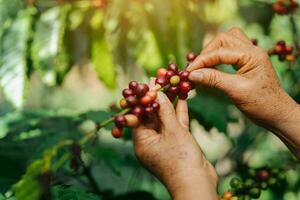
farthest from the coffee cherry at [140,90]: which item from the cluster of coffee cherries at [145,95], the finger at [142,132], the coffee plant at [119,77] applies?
the coffee plant at [119,77]

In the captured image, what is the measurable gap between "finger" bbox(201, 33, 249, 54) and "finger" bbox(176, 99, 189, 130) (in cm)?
24

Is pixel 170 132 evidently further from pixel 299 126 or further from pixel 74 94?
pixel 74 94

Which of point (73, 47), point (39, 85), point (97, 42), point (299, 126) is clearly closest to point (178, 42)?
point (97, 42)

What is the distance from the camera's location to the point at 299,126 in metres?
1.62

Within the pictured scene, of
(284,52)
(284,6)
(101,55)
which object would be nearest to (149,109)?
(284,52)

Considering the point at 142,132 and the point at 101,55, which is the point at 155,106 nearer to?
the point at 142,132

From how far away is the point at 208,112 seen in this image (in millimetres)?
2047

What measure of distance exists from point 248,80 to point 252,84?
17mm

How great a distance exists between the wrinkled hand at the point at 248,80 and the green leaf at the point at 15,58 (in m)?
0.88

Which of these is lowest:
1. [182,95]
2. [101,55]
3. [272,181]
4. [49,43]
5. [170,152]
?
[272,181]

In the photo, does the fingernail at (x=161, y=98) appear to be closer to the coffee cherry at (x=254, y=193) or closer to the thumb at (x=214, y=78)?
the thumb at (x=214, y=78)

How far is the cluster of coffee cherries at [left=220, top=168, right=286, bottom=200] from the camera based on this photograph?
6.20 feet

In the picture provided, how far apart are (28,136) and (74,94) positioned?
0.42 metres

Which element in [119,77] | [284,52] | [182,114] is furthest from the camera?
[119,77]
